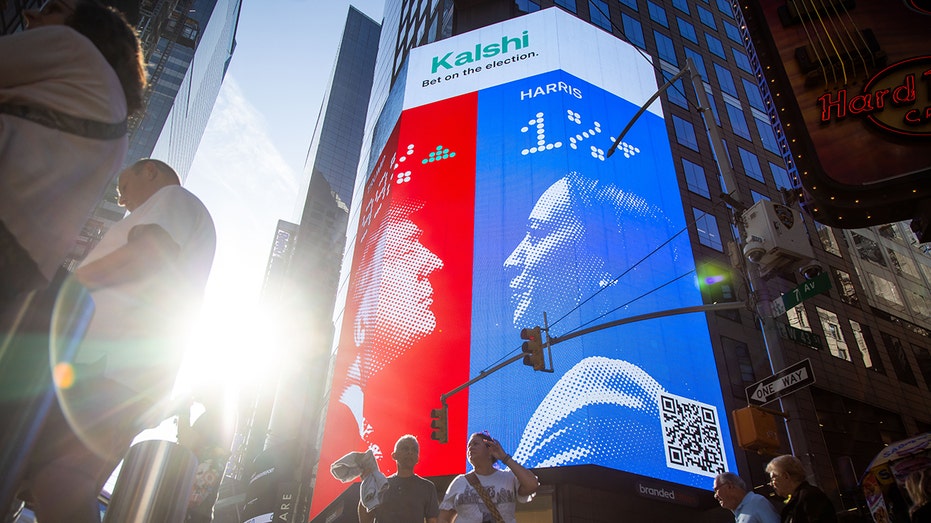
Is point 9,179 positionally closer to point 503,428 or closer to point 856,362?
point 503,428

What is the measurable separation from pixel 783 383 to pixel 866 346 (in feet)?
82.1

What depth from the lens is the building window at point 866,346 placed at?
26.0 meters

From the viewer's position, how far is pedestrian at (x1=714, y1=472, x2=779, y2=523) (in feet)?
17.2

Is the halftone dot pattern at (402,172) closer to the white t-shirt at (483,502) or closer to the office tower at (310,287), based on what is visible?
the white t-shirt at (483,502)

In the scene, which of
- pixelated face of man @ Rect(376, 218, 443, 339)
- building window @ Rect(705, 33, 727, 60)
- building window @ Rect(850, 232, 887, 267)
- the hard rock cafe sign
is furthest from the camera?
building window @ Rect(705, 33, 727, 60)

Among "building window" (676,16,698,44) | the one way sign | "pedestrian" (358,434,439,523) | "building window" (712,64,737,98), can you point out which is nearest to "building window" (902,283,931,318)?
"building window" (712,64,737,98)

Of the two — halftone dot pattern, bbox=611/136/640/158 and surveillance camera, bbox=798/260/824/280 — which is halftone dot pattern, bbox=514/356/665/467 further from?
halftone dot pattern, bbox=611/136/640/158

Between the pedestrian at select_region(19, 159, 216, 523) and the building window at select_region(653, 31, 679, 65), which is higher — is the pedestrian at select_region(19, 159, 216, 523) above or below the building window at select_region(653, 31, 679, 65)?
below

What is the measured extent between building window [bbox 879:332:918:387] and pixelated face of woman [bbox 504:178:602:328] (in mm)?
19441

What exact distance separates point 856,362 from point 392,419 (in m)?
22.4

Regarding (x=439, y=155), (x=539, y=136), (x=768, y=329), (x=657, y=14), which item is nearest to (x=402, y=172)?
(x=439, y=155)

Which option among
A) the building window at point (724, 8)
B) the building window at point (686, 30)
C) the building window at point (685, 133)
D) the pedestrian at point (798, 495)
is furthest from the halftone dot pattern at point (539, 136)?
the building window at point (724, 8)

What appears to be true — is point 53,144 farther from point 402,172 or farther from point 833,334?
point 833,334

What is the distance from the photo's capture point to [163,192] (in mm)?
2223
